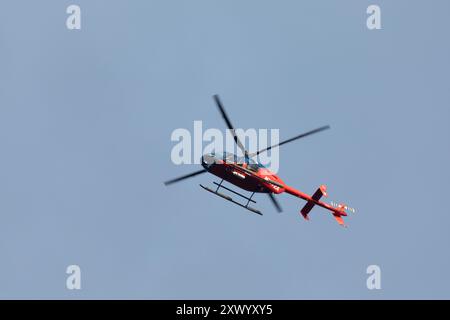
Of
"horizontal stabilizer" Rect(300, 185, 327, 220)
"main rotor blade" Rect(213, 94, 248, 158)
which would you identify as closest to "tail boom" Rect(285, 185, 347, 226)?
"horizontal stabilizer" Rect(300, 185, 327, 220)

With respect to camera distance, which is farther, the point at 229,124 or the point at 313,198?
the point at 313,198

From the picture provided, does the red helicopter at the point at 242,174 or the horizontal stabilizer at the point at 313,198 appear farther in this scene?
the horizontal stabilizer at the point at 313,198

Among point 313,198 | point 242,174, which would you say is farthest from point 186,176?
point 313,198

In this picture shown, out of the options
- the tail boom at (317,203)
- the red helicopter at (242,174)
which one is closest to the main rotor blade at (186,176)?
the red helicopter at (242,174)

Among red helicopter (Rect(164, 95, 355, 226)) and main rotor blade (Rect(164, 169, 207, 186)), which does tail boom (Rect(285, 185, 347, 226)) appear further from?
main rotor blade (Rect(164, 169, 207, 186))

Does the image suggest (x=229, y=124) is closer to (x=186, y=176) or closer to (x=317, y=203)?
(x=186, y=176)

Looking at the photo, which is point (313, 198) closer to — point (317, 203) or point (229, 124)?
point (317, 203)

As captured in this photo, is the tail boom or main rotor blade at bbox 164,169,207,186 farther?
the tail boom

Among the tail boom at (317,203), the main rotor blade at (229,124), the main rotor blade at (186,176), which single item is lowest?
the tail boom at (317,203)

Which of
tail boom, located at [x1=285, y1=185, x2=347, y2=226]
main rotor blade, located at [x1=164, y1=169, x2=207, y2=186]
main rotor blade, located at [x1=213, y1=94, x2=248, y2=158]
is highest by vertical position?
main rotor blade, located at [x1=213, y1=94, x2=248, y2=158]

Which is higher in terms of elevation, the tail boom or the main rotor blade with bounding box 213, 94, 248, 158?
the main rotor blade with bounding box 213, 94, 248, 158

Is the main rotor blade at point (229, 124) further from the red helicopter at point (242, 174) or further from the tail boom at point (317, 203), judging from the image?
the tail boom at point (317, 203)
